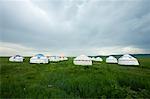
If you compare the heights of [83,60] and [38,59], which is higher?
[38,59]

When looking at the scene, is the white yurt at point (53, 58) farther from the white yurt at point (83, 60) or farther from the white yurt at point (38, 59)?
the white yurt at point (83, 60)

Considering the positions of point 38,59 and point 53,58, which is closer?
point 38,59

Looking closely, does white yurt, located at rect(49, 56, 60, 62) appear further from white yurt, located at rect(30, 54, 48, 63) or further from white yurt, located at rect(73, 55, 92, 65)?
white yurt, located at rect(73, 55, 92, 65)

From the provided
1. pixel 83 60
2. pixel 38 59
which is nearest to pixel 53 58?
pixel 38 59

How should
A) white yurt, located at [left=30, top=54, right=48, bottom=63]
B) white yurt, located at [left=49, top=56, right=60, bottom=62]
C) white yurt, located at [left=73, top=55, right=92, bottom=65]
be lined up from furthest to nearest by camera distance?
white yurt, located at [left=49, top=56, right=60, bottom=62]
white yurt, located at [left=30, top=54, right=48, bottom=63]
white yurt, located at [left=73, top=55, right=92, bottom=65]

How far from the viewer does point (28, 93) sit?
17703 mm

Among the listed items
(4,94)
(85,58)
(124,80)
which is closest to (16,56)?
(85,58)

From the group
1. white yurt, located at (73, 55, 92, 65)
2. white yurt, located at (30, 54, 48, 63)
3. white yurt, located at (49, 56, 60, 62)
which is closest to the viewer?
white yurt, located at (73, 55, 92, 65)

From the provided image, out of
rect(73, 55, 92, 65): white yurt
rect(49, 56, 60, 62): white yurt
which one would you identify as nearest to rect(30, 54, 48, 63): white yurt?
rect(73, 55, 92, 65): white yurt

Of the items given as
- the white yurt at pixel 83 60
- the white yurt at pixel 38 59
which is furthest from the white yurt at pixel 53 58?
the white yurt at pixel 83 60

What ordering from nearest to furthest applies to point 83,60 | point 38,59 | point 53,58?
point 83,60 < point 38,59 < point 53,58

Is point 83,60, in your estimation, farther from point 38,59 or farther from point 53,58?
point 53,58

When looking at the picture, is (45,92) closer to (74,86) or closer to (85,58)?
(74,86)

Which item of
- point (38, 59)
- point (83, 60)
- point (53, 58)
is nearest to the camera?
point (83, 60)
